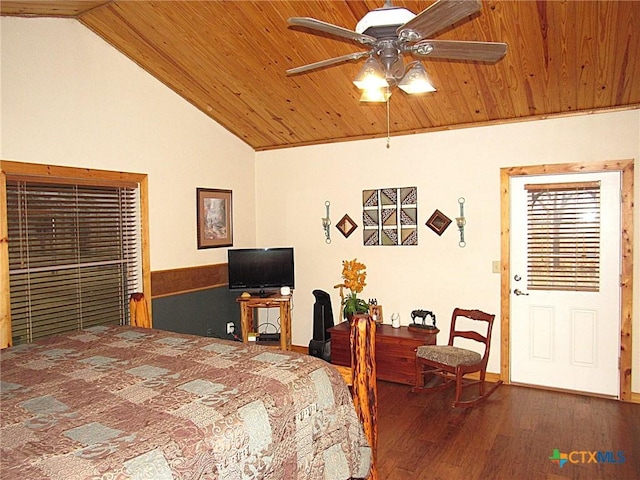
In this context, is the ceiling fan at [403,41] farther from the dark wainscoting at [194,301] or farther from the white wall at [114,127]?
the dark wainscoting at [194,301]

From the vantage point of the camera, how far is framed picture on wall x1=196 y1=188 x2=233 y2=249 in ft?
16.5

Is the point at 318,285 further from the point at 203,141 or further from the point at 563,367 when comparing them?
the point at 563,367

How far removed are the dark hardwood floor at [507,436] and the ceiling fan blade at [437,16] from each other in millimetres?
2497

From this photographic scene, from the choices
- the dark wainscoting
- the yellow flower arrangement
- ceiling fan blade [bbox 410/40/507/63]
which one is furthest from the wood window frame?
ceiling fan blade [bbox 410/40/507/63]

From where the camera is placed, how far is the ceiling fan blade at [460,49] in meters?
2.13

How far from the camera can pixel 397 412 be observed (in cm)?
383

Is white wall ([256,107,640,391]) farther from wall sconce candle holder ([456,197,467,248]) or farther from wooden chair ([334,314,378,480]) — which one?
wooden chair ([334,314,378,480])

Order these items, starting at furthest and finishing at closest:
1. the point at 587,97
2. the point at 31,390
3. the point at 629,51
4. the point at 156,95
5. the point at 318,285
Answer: the point at 318,285, the point at 156,95, the point at 587,97, the point at 629,51, the point at 31,390

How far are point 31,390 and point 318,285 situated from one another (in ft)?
12.3

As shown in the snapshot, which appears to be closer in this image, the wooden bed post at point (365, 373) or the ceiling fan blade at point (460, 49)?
the ceiling fan blade at point (460, 49)

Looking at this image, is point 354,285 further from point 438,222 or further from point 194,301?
point 194,301

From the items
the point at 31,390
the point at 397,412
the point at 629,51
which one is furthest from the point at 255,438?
the point at 629,51

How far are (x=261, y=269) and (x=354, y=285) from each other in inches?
43.5

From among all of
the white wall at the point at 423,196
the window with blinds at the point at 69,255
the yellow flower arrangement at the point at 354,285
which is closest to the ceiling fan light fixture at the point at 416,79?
the white wall at the point at 423,196
